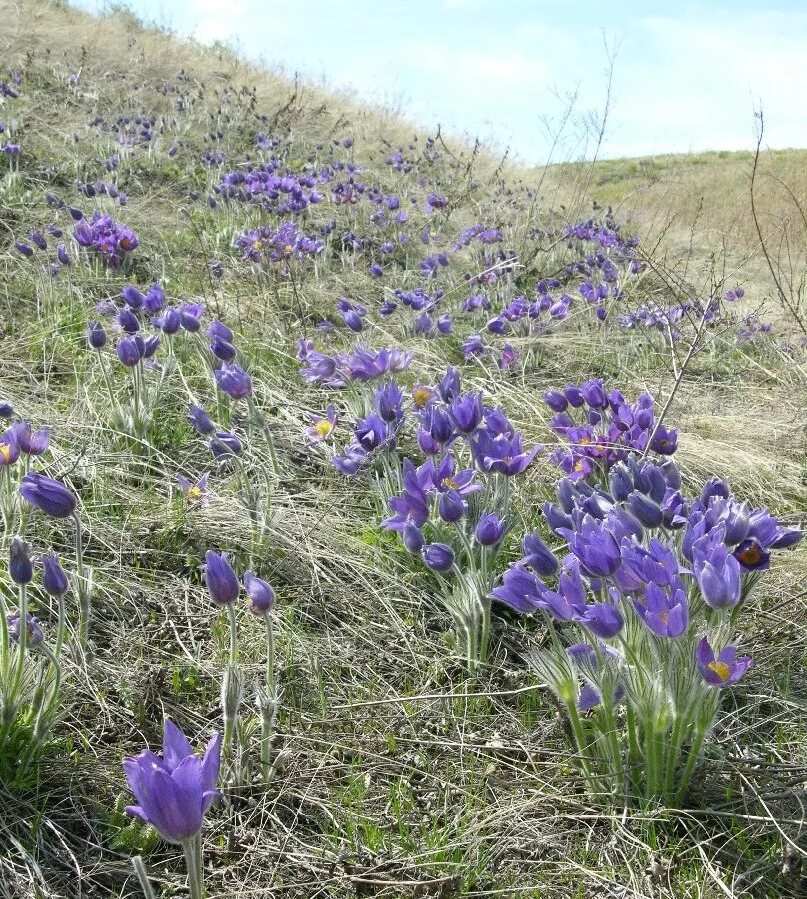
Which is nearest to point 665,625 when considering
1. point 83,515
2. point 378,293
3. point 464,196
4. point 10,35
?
point 83,515

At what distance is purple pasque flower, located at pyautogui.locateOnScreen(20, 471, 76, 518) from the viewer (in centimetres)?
166

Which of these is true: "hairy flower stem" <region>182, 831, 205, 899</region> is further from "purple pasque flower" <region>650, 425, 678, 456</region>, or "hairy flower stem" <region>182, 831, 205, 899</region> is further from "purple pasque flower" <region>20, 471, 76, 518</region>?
"purple pasque flower" <region>650, 425, 678, 456</region>

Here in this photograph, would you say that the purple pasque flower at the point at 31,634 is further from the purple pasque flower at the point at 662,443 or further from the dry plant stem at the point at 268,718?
the purple pasque flower at the point at 662,443

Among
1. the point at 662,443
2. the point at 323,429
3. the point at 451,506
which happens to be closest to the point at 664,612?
the point at 451,506

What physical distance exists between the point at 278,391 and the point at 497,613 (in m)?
1.73

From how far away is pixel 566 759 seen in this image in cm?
174

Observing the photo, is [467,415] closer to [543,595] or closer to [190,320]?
[543,595]

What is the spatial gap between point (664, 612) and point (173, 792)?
78 cm

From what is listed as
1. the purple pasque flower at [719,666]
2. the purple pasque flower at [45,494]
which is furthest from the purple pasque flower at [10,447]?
the purple pasque flower at [719,666]

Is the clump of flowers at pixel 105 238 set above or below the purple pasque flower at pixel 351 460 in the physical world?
above

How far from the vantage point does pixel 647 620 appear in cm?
136

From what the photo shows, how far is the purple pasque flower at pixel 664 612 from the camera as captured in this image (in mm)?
1334

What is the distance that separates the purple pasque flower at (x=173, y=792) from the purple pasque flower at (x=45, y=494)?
742 millimetres

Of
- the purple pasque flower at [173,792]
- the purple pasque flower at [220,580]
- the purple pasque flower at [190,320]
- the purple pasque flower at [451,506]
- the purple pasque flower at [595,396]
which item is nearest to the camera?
the purple pasque flower at [173,792]
